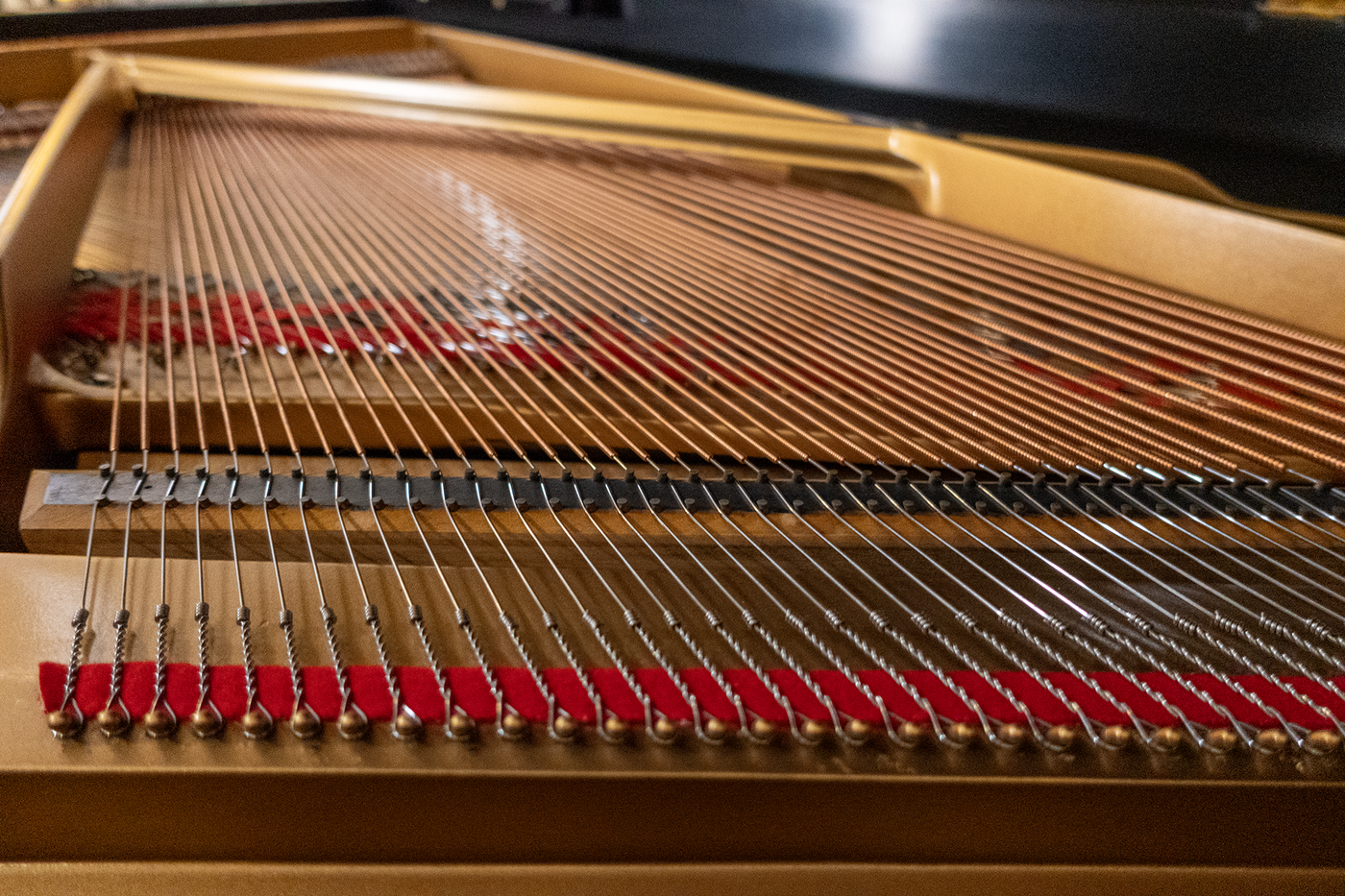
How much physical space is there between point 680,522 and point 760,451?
0.23 m

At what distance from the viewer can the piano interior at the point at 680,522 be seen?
3.03ft

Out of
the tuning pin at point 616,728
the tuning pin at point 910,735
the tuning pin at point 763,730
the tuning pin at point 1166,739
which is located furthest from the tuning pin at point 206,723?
the tuning pin at point 1166,739

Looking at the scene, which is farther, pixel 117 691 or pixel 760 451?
pixel 760 451

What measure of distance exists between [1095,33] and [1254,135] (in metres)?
Result: 0.40

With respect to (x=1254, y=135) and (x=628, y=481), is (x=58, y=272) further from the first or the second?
(x=1254, y=135)

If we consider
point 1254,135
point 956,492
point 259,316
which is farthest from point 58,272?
point 1254,135

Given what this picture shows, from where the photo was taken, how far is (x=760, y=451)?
59.1 inches

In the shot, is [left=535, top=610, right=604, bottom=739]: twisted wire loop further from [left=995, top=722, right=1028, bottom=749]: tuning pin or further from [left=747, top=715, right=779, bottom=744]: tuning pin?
[left=995, top=722, right=1028, bottom=749]: tuning pin

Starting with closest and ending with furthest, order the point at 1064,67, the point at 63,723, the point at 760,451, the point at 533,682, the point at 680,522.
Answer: the point at 63,723, the point at 533,682, the point at 680,522, the point at 760,451, the point at 1064,67

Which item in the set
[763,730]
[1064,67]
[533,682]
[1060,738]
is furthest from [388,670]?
[1064,67]

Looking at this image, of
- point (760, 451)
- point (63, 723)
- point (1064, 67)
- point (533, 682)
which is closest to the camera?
point (63, 723)

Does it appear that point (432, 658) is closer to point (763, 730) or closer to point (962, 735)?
point (763, 730)

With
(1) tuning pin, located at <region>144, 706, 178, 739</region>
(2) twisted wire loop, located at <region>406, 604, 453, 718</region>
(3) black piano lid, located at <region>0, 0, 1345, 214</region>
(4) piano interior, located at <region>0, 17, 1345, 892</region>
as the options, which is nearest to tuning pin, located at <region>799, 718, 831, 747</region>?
(4) piano interior, located at <region>0, 17, 1345, 892</region>

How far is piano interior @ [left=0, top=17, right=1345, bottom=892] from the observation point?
3.03 ft
